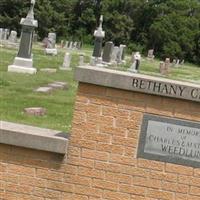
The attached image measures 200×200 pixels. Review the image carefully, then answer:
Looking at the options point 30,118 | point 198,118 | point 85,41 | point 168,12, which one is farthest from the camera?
point 168,12

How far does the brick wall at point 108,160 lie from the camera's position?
6145 mm

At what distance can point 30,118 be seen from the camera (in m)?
11.2

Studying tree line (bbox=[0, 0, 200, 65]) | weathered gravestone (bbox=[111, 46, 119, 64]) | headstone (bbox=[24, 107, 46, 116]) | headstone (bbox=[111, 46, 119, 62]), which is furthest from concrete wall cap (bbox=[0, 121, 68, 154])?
tree line (bbox=[0, 0, 200, 65])

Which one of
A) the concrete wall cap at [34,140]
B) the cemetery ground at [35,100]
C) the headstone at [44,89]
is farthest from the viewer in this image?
the headstone at [44,89]

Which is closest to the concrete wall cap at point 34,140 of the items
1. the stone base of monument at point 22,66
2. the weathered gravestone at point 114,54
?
the stone base of monument at point 22,66

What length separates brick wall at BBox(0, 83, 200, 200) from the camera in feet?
20.2

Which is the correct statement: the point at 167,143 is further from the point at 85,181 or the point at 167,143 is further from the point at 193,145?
the point at 85,181

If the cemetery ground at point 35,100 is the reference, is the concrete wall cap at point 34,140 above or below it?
above

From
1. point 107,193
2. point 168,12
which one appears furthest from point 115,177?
point 168,12

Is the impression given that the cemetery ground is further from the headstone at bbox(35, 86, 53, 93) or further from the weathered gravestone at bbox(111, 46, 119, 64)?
the weathered gravestone at bbox(111, 46, 119, 64)

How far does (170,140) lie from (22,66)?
15659mm

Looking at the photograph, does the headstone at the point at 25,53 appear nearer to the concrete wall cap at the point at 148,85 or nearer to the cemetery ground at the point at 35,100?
the cemetery ground at the point at 35,100

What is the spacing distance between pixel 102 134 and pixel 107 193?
62 cm

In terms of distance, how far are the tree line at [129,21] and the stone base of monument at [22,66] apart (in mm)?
49606
